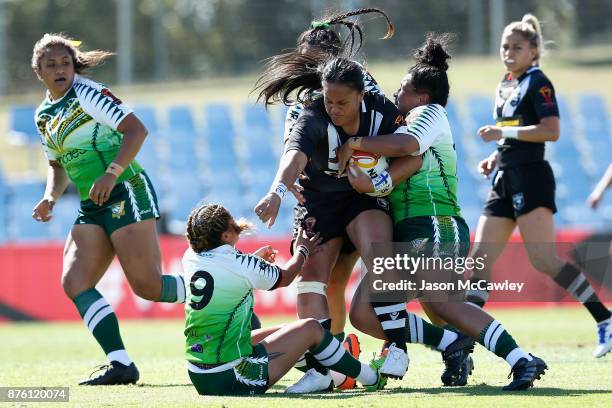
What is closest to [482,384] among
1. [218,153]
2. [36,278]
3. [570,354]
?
[570,354]

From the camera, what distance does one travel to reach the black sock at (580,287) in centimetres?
835

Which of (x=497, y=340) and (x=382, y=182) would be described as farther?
(x=382, y=182)

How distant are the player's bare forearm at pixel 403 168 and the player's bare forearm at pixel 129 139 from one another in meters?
1.77

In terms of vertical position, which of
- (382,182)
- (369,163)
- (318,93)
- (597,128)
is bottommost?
(382,182)

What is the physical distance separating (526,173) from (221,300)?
3220 millimetres

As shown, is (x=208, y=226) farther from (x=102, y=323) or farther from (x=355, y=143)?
(x=102, y=323)

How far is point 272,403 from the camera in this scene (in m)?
5.49

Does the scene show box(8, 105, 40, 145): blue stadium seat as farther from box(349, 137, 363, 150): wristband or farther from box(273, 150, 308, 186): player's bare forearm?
box(273, 150, 308, 186): player's bare forearm

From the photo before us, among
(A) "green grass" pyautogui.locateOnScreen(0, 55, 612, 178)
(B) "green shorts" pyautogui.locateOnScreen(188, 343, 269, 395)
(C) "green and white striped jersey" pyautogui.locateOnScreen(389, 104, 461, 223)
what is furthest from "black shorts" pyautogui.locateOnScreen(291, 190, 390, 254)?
(A) "green grass" pyautogui.locateOnScreen(0, 55, 612, 178)

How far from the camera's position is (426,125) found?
20.5 ft

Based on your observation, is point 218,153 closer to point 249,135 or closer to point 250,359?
point 249,135

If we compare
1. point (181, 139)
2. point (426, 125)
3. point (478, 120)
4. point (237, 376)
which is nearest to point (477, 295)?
point (426, 125)

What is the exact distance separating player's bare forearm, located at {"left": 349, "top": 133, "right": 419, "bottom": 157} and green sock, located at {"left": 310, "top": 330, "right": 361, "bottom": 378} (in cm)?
107

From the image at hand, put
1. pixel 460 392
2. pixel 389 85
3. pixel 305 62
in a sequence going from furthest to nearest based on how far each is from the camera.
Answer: pixel 389 85, pixel 305 62, pixel 460 392
